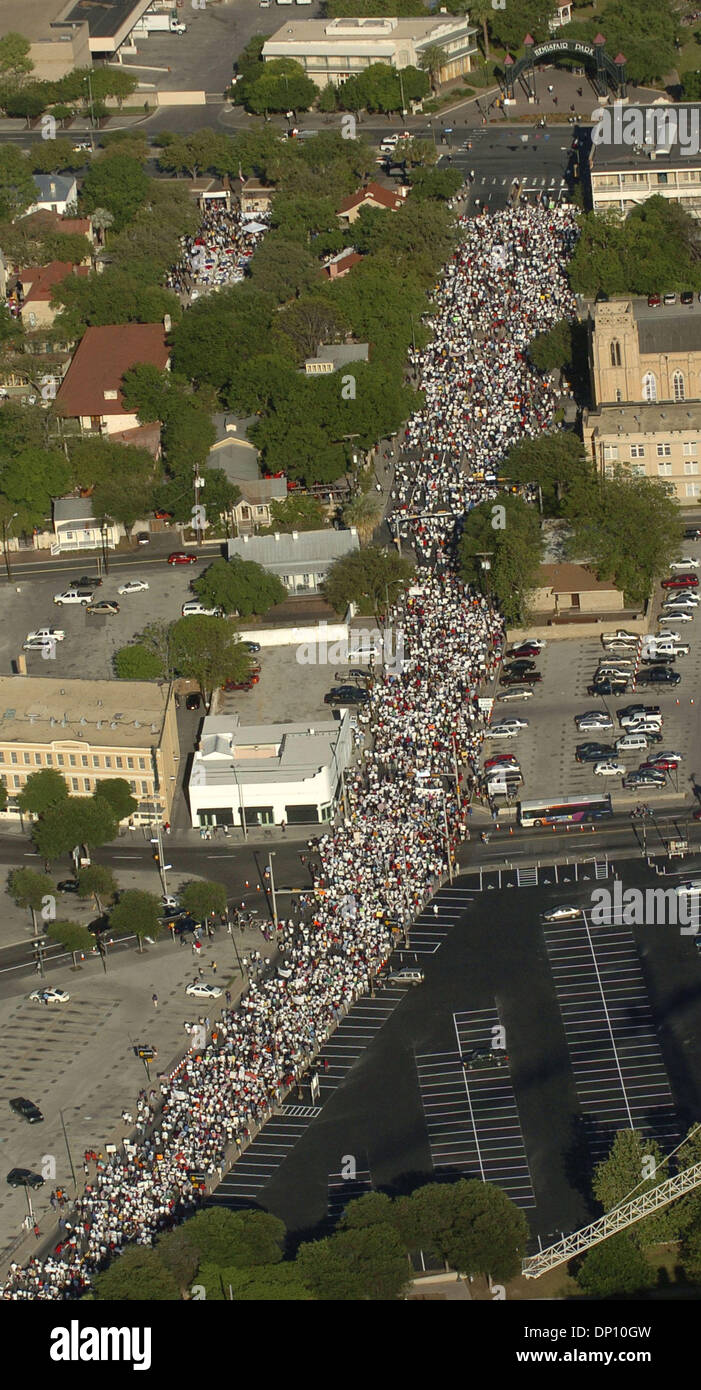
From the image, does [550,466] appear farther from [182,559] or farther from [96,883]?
[96,883]

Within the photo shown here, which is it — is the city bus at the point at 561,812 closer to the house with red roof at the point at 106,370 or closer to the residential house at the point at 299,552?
the residential house at the point at 299,552

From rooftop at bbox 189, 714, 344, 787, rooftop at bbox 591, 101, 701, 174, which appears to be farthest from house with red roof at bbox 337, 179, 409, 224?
rooftop at bbox 189, 714, 344, 787

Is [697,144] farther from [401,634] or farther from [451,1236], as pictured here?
[451,1236]

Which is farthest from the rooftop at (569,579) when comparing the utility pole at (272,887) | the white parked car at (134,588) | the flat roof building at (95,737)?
the utility pole at (272,887)

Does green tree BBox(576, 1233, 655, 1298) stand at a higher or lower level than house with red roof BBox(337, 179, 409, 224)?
lower

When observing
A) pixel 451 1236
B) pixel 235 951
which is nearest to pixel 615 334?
pixel 235 951

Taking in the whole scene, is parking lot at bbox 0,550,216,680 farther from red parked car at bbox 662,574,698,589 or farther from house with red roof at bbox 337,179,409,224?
house with red roof at bbox 337,179,409,224
